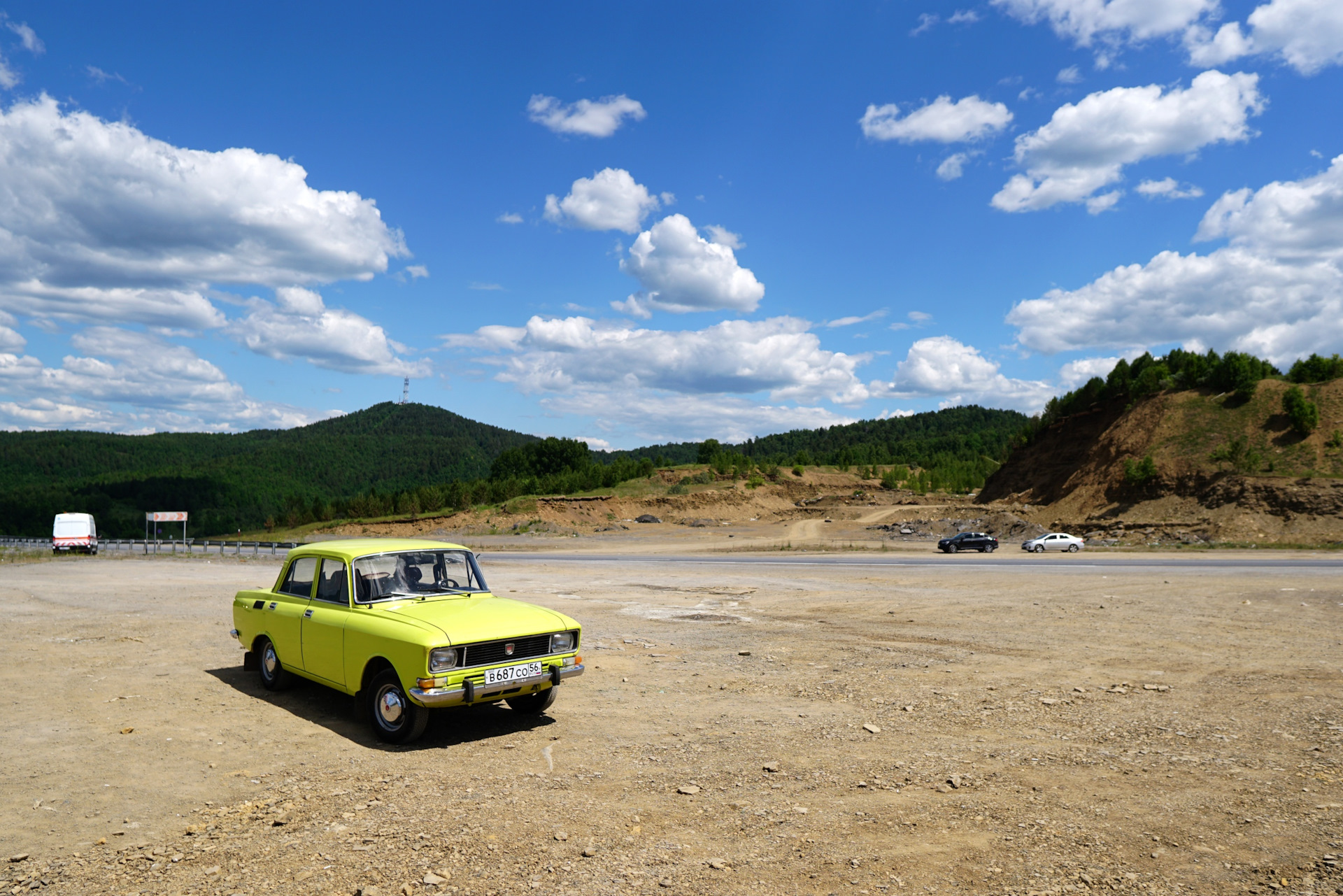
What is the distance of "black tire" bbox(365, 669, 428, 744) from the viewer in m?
7.27

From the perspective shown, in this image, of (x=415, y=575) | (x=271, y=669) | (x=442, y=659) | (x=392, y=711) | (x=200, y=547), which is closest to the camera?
(x=442, y=659)

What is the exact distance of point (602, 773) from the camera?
659cm

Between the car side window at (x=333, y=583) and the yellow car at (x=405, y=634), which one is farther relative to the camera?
the car side window at (x=333, y=583)

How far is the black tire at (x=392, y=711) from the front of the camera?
23.9ft

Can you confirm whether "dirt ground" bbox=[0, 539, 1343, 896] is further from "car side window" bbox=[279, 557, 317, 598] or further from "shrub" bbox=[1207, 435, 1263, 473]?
"shrub" bbox=[1207, 435, 1263, 473]

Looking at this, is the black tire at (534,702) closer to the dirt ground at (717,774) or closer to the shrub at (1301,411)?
the dirt ground at (717,774)

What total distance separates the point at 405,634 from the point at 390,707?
0.84 meters

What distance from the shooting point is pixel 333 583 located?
8523 mm

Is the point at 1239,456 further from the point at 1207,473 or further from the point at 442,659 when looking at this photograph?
the point at 442,659

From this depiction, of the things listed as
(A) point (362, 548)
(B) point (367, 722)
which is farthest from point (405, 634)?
(A) point (362, 548)

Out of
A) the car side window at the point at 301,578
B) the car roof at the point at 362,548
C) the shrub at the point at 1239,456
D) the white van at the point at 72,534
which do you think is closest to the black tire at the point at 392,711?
the car roof at the point at 362,548

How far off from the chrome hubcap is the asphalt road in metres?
28.0

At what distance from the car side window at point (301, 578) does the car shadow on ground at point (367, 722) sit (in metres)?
1.31

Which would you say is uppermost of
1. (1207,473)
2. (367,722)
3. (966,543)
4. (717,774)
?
(1207,473)
